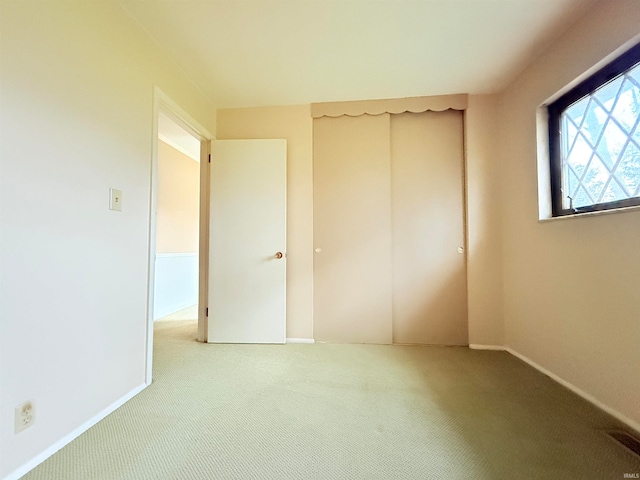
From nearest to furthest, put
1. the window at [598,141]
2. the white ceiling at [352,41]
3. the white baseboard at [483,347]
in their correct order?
the window at [598,141] → the white ceiling at [352,41] → the white baseboard at [483,347]

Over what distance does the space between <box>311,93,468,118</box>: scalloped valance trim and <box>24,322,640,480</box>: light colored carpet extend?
218cm

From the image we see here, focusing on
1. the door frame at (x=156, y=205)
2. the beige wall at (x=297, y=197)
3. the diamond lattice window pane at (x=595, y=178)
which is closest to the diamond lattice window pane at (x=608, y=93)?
the diamond lattice window pane at (x=595, y=178)

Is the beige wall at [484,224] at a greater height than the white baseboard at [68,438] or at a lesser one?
greater

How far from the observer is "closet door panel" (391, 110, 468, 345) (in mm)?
2488

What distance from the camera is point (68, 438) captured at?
124 centimetres

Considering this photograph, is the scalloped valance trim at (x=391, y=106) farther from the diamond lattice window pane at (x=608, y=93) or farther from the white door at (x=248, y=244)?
the diamond lattice window pane at (x=608, y=93)

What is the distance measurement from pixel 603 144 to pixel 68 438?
315 centimetres

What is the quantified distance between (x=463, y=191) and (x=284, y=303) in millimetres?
1946

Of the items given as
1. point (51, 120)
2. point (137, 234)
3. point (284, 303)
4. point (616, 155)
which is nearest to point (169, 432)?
point (137, 234)

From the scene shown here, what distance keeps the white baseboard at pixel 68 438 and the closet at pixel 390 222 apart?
4.94ft

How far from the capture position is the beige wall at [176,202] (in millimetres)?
3633

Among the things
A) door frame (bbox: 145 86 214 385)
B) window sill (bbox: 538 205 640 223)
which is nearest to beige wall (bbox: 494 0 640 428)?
window sill (bbox: 538 205 640 223)

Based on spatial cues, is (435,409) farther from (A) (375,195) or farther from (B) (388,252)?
(A) (375,195)

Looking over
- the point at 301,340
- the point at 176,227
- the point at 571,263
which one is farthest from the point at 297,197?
the point at 176,227
